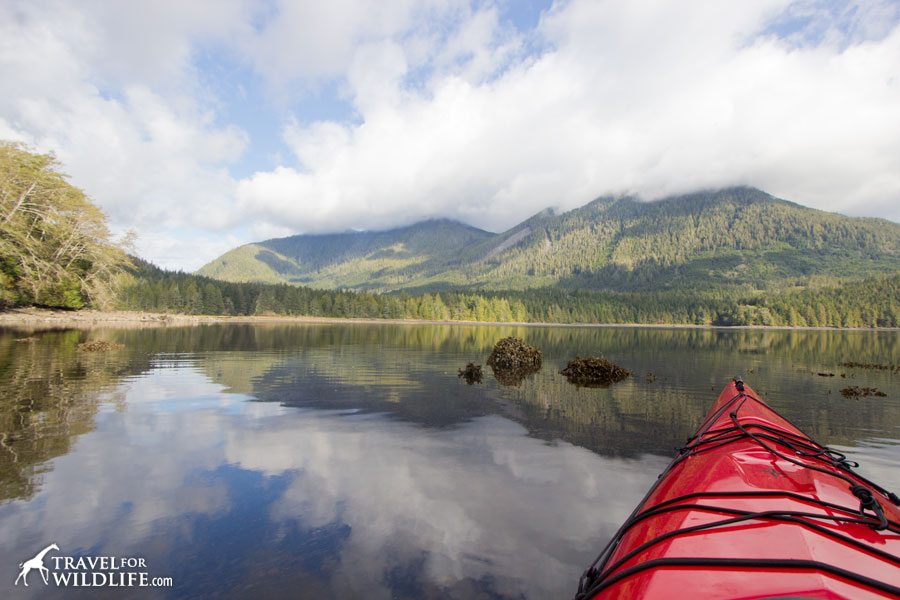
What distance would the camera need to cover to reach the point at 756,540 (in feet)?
12.4

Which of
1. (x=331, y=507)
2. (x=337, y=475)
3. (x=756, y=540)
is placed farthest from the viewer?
(x=337, y=475)

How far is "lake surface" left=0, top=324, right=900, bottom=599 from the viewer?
6246 mm

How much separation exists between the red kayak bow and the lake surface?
232 centimetres

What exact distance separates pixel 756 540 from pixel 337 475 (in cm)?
Result: 837

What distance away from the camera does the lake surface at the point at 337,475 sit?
625 cm

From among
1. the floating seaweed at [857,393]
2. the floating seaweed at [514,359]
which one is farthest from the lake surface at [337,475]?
the floating seaweed at [514,359]

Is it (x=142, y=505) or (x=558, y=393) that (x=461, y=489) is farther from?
(x=558, y=393)

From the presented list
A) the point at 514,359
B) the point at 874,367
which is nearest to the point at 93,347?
the point at 514,359

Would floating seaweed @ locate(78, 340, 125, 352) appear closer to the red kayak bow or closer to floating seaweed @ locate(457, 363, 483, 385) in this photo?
floating seaweed @ locate(457, 363, 483, 385)

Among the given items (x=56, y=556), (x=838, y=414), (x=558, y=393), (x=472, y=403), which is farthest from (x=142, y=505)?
(x=838, y=414)

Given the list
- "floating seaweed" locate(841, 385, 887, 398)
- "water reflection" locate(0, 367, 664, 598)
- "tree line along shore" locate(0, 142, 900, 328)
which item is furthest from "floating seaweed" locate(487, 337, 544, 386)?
"tree line along shore" locate(0, 142, 900, 328)

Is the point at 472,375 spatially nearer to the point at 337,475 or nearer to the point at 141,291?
the point at 337,475

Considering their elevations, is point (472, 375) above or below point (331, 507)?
above

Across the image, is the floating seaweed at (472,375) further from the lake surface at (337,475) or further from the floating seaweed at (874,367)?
the floating seaweed at (874,367)
